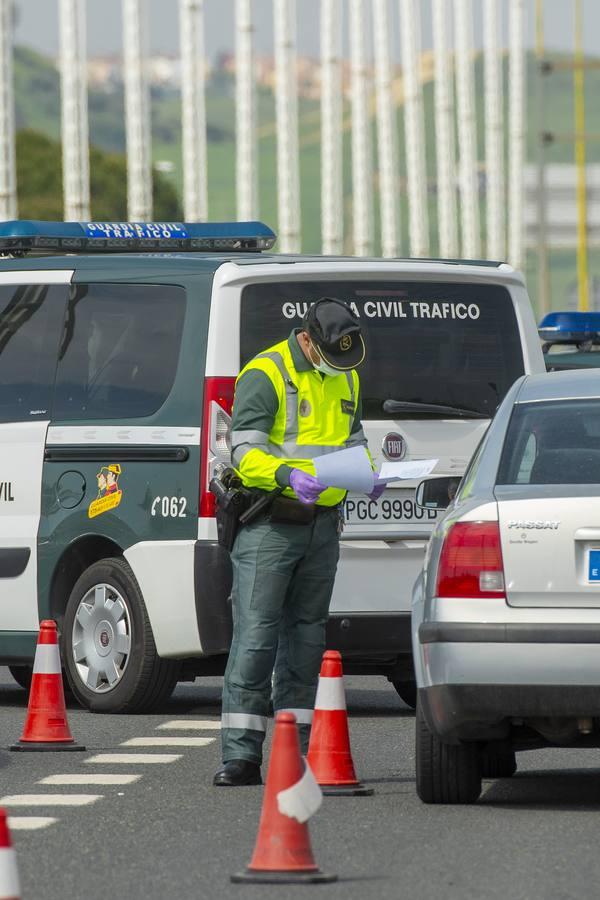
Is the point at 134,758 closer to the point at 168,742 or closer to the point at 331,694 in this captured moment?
the point at 168,742

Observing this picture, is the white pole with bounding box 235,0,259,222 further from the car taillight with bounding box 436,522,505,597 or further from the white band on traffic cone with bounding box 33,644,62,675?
the car taillight with bounding box 436,522,505,597

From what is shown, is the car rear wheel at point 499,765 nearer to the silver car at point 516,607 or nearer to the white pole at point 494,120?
the silver car at point 516,607

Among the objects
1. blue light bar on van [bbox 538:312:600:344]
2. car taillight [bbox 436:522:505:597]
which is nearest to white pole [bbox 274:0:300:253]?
blue light bar on van [bbox 538:312:600:344]

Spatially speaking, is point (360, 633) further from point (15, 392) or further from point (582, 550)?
point (582, 550)

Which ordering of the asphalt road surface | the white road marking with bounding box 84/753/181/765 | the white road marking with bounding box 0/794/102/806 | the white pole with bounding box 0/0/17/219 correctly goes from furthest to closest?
the white pole with bounding box 0/0/17/219, the white road marking with bounding box 84/753/181/765, the white road marking with bounding box 0/794/102/806, the asphalt road surface

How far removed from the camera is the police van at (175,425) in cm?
1138

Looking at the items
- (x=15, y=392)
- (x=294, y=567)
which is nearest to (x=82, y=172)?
(x=15, y=392)

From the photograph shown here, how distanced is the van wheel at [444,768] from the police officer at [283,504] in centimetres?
81

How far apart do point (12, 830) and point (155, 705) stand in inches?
144

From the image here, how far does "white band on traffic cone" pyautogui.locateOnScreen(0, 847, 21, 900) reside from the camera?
5520mm

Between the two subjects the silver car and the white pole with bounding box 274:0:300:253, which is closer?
the silver car

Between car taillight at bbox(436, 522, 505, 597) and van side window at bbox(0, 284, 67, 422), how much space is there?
4015mm

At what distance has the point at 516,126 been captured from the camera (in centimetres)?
7831

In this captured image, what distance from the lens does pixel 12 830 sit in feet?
27.3
